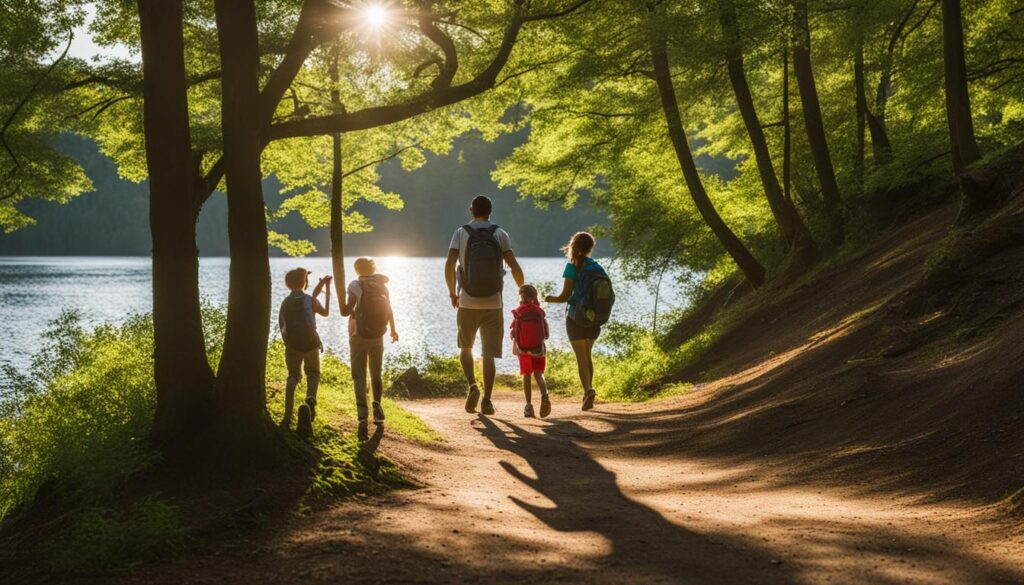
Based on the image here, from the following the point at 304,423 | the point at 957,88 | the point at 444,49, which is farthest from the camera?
the point at 957,88

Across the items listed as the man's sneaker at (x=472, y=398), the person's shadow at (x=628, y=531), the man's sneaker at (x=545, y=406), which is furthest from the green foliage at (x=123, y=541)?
the man's sneaker at (x=545, y=406)

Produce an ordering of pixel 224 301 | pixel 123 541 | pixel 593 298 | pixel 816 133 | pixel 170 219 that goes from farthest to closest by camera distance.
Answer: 1. pixel 224 301
2. pixel 816 133
3. pixel 593 298
4. pixel 170 219
5. pixel 123 541

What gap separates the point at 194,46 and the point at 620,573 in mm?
11305

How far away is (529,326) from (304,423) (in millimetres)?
4309

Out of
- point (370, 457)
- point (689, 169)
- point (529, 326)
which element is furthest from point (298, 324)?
point (689, 169)

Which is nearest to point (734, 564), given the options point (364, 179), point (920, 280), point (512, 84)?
point (920, 280)

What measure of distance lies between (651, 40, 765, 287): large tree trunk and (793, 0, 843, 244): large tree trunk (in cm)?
189

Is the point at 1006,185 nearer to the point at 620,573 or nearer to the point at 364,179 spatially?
the point at 620,573

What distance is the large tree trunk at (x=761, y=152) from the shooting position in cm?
1429

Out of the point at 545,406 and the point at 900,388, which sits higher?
the point at 900,388

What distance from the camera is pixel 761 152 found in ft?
56.4

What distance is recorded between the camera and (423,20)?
28.3 feet

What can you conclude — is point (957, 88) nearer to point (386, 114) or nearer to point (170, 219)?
point (386, 114)

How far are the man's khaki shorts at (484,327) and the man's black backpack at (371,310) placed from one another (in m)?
1.27
